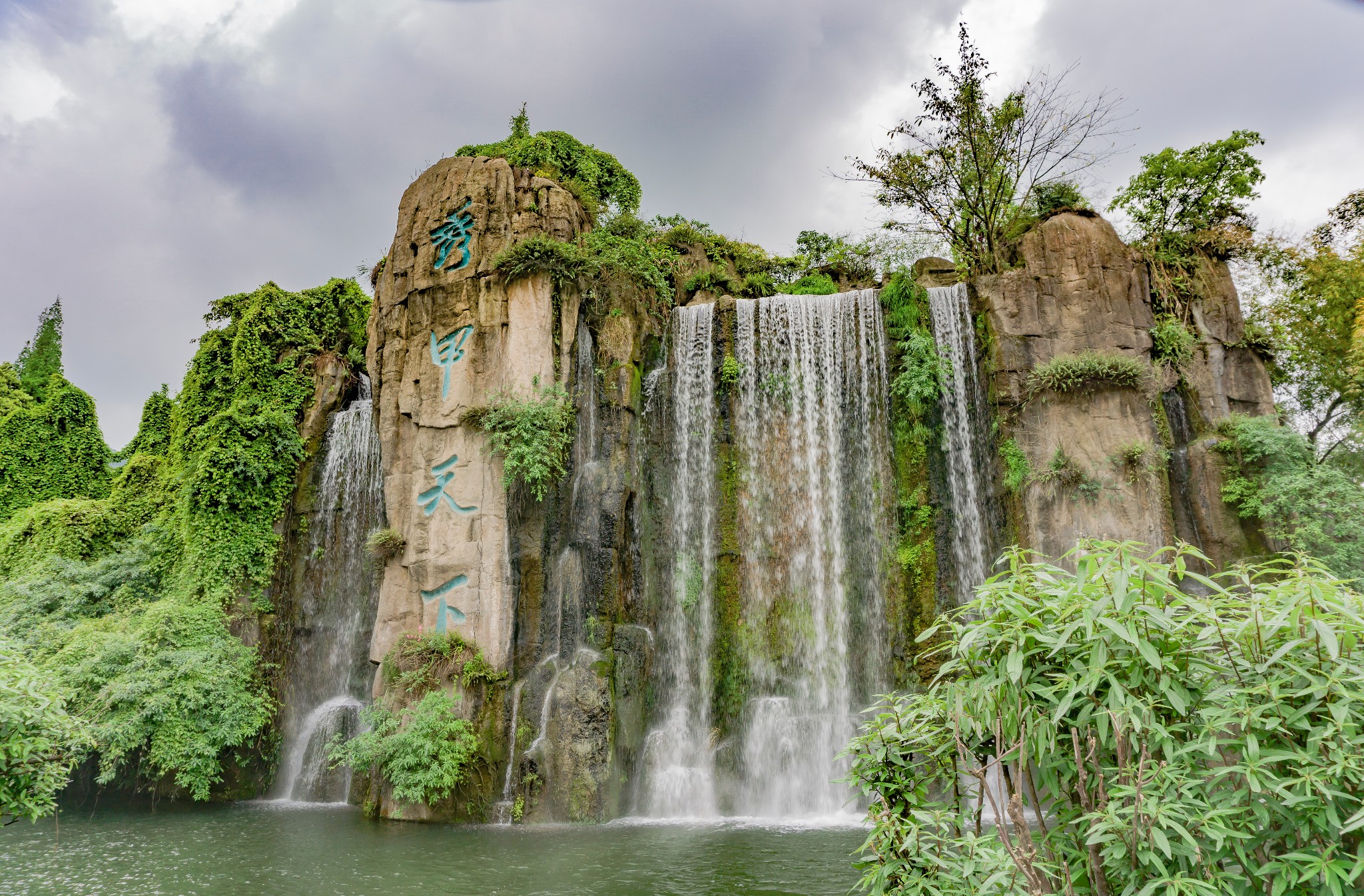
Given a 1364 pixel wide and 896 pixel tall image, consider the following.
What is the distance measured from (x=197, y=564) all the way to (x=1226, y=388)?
1657cm

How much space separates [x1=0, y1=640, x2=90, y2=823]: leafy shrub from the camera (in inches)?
143

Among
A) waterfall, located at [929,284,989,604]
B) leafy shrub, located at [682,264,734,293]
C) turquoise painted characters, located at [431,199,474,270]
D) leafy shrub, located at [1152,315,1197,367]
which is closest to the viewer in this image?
waterfall, located at [929,284,989,604]

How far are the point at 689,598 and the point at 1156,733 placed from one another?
9663mm

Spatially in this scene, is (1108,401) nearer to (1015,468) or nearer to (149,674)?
(1015,468)

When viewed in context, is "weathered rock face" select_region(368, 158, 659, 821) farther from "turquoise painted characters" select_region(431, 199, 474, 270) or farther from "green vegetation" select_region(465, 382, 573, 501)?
"green vegetation" select_region(465, 382, 573, 501)

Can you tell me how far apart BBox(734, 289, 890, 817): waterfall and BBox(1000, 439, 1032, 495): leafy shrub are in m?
1.73

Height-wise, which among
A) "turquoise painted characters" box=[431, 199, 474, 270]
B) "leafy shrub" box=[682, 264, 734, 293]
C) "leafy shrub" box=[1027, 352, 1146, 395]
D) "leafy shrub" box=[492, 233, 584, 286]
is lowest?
"leafy shrub" box=[1027, 352, 1146, 395]

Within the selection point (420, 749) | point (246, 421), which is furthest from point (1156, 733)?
point (246, 421)

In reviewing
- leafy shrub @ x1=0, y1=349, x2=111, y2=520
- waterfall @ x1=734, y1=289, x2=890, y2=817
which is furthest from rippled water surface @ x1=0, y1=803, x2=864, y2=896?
leafy shrub @ x1=0, y1=349, x2=111, y2=520

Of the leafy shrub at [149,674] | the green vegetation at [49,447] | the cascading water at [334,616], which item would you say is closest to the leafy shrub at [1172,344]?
the cascading water at [334,616]

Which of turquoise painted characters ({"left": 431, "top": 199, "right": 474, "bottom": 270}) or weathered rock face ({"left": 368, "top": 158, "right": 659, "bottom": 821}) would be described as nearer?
weathered rock face ({"left": 368, "top": 158, "right": 659, "bottom": 821})

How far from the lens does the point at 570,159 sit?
65.5 ft

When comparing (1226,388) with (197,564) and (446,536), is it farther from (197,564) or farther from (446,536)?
(197,564)

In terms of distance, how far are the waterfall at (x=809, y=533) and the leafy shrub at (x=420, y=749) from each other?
374 cm
